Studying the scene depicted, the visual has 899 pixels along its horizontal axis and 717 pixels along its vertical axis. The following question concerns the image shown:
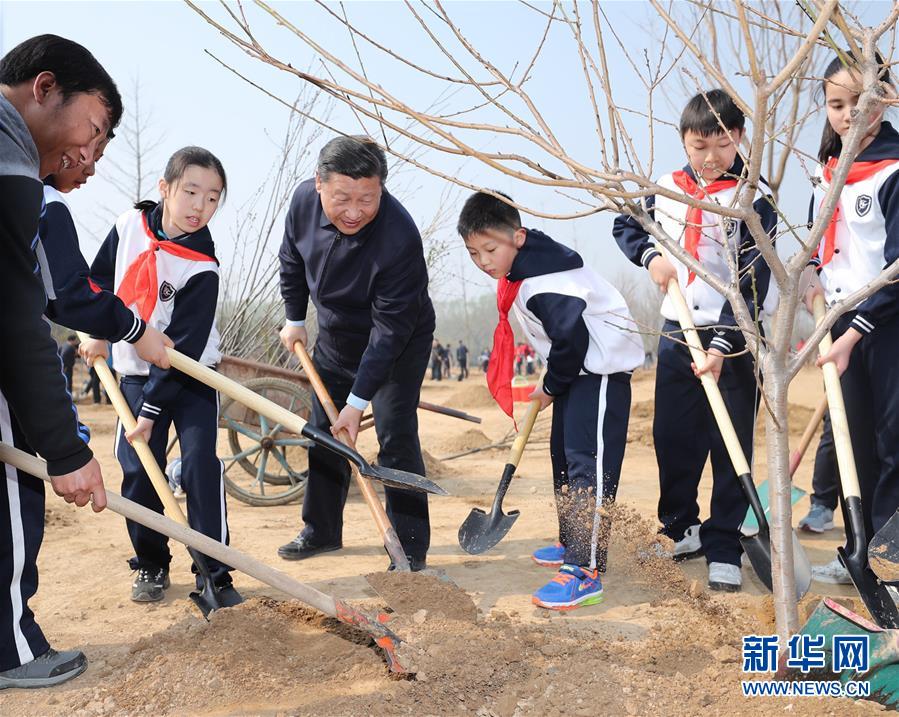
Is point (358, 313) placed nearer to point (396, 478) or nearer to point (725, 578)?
point (396, 478)

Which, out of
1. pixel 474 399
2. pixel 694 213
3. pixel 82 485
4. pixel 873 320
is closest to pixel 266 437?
pixel 82 485

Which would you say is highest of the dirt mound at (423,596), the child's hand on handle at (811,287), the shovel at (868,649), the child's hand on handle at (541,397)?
the child's hand on handle at (811,287)

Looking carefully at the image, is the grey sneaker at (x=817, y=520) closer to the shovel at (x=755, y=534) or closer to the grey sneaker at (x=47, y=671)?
the shovel at (x=755, y=534)

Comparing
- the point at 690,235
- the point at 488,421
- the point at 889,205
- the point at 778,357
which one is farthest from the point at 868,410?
the point at 488,421

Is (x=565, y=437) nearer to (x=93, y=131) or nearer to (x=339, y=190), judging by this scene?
(x=339, y=190)

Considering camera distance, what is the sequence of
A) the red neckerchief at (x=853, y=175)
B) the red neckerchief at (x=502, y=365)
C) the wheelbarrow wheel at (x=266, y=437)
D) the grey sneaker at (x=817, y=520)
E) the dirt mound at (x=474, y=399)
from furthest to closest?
the dirt mound at (x=474, y=399), the wheelbarrow wheel at (x=266, y=437), the grey sneaker at (x=817, y=520), the red neckerchief at (x=502, y=365), the red neckerchief at (x=853, y=175)

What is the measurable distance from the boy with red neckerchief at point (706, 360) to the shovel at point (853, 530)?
0.46m

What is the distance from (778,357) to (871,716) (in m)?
0.90

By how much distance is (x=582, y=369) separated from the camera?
3.36 metres

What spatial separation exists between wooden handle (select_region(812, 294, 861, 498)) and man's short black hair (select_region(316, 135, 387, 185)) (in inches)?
68.1

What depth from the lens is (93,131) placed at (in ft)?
7.25

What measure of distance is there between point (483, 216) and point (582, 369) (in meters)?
0.75

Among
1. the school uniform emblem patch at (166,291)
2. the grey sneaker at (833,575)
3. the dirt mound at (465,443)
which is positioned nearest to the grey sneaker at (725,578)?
the grey sneaker at (833,575)

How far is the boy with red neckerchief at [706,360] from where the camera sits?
133 inches
